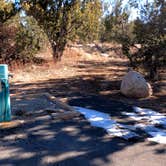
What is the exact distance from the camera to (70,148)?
5004 mm

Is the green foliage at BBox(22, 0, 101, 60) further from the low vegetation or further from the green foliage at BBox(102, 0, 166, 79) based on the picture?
the green foliage at BBox(102, 0, 166, 79)

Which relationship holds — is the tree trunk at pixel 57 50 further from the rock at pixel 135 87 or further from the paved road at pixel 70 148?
the paved road at pixel 70 148

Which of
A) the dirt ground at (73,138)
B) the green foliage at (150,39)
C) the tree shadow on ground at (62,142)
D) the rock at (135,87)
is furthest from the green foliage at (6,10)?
the tree shadow on ground at (62,142)

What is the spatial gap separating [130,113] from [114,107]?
0.61 m

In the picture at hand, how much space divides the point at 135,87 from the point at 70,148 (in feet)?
15.2

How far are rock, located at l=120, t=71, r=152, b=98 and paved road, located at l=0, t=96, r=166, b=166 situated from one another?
3.41 metres

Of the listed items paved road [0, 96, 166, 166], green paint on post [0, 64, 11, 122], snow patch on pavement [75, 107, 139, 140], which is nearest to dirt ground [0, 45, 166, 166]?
paved road [0, 96, 166, 166]

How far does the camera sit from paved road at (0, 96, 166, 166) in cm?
457

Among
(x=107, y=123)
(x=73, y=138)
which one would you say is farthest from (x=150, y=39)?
(x=73, y=138)

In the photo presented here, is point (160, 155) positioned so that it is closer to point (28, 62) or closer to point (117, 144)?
point (117, 144)

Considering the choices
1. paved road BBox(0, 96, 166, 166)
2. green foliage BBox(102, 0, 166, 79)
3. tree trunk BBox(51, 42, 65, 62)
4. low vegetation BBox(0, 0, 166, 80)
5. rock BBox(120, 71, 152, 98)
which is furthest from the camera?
tree trunk BBox(51, 42, 65, 62)

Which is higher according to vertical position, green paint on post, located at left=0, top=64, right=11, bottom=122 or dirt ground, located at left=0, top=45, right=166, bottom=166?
green paint on post, located at left=0, top=64, right=11, bottom=122

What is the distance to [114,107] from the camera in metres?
7.83

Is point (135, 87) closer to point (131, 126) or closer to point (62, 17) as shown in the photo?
point (131, 126)
